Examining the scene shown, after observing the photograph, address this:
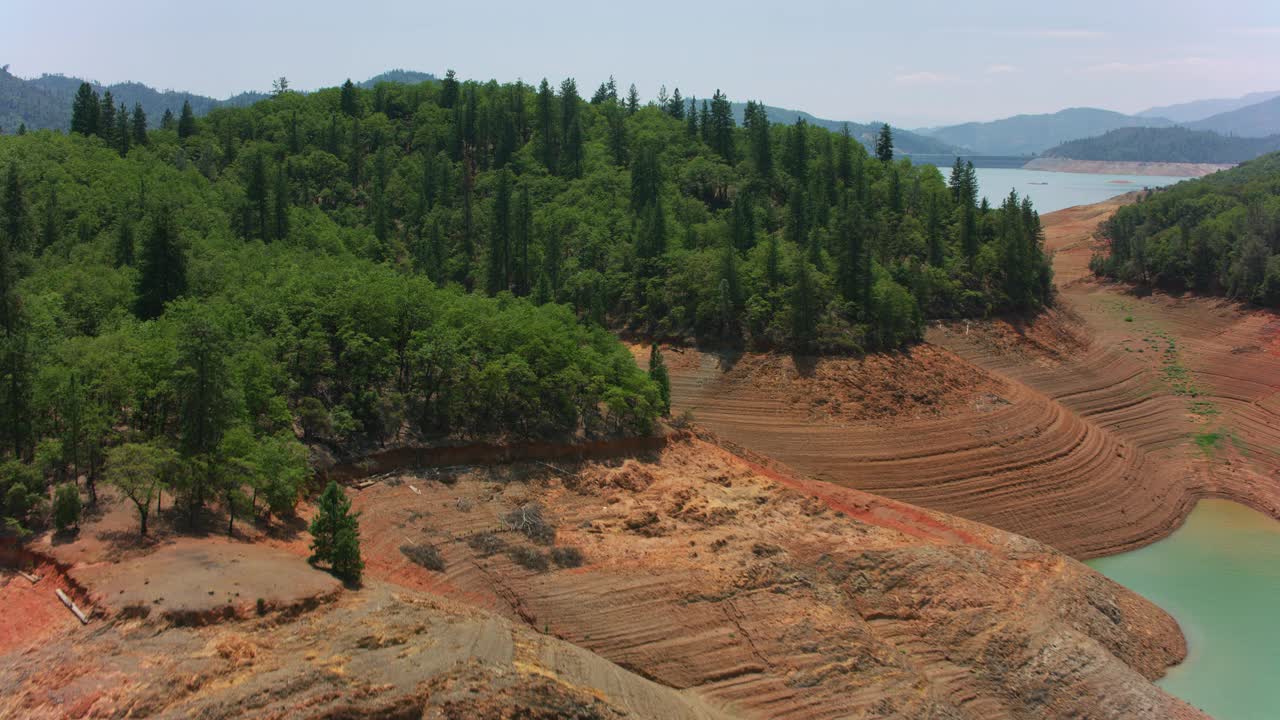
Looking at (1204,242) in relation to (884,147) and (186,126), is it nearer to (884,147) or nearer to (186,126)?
(884,147)

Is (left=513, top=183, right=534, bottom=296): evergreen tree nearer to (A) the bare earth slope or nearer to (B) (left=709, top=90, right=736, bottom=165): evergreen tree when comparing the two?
(B) (left=709, top=90, right=736, bottom=165): evergreen tree

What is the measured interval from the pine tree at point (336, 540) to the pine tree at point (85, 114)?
79253 mm

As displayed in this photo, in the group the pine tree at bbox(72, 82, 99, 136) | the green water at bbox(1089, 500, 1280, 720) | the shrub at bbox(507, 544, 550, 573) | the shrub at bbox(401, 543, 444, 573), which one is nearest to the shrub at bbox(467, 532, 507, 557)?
the shrub at bbox(507, 544, 550, 573)

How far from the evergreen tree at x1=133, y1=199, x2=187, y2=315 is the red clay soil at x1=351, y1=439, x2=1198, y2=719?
20.7 m

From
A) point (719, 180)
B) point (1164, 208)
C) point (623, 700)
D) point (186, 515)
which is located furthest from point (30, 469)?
point (1164, 208)

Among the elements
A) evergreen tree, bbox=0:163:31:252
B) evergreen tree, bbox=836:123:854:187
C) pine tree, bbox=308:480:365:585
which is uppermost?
evergreen tree, bbox=836:123:854:187

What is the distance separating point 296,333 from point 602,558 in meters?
17.9

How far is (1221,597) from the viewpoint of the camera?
43750mm

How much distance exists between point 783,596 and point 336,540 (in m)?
16.2

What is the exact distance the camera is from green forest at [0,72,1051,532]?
3281cm

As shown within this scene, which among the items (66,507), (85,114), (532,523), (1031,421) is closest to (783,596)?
(532,523)

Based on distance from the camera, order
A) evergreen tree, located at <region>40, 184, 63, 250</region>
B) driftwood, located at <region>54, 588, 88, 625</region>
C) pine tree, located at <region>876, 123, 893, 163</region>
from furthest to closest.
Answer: pine tree, located at <region>876, 123, 893, 163</region> → evergreen tree, located at <region>40, 184, 63, 250</region> → driftwood, located at <region>54, 588, 88, 625</region>

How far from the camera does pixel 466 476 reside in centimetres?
3962

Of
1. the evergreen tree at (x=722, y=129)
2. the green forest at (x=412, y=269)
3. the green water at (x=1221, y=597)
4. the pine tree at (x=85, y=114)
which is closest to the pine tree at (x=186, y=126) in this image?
the green forest at (x=412, y=269)
